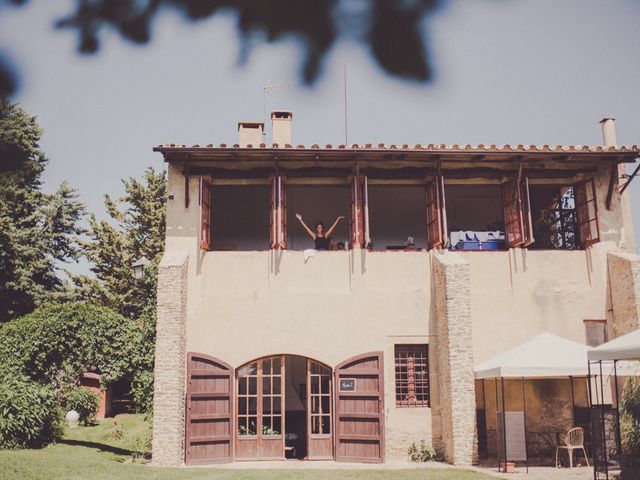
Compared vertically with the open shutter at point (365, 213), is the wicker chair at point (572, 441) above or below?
below

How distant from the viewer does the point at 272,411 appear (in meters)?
17.2

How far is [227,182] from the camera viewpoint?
60.8ft

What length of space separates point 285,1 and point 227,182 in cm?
1745

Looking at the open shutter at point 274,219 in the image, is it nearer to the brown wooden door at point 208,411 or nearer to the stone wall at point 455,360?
the brown wooden door at point 208,411

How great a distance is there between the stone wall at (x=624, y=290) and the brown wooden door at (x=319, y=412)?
7.62 m

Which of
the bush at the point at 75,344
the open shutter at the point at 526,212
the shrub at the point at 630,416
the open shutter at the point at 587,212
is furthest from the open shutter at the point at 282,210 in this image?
the shrub at the point at 630,416

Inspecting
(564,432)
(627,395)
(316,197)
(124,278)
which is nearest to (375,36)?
(627,395)

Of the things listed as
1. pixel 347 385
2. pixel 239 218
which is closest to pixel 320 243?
pixel 239 218

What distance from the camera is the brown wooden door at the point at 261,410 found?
1697 cm

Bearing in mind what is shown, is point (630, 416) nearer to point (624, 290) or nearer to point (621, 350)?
point (621, 350)

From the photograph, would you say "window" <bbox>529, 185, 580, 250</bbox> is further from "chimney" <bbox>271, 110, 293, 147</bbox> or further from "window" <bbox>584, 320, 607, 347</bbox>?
"chimney" <bbox>271, 110, 293, 147</bbox>

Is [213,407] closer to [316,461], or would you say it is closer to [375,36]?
[316,461]

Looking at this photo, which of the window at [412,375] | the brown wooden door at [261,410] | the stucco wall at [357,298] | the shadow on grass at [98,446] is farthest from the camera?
the shadow on grass at [98,446]

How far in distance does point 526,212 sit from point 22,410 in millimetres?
14399
